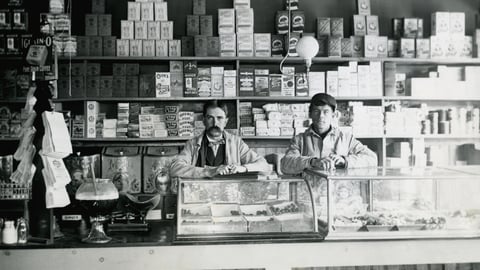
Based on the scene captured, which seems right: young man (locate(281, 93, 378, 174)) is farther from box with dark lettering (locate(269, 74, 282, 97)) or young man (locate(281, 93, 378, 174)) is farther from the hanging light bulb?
box with dark lettering (locate(269, 74, 282, 97))

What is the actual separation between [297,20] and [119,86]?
6.82 ft

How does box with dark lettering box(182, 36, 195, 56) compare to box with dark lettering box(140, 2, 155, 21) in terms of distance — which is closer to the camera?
box with dark lettering box(140, 2, 155, 21)

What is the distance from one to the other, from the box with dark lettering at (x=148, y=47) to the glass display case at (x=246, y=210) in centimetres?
298

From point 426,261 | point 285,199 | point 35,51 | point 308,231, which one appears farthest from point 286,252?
point 35,51

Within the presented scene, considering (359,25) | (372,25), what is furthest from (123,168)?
(372,25)

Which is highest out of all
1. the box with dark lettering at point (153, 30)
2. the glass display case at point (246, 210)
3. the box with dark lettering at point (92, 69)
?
the box with dark lettering at point (153, 30)

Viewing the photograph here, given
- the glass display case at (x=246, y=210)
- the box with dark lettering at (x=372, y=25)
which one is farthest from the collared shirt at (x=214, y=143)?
the box with dark lettering at (x=372, y=25)

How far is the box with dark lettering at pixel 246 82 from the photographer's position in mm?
5734

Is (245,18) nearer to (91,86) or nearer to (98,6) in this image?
(98,6)

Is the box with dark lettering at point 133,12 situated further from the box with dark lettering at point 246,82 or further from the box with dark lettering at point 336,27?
the box with dark lettering at point 336,27

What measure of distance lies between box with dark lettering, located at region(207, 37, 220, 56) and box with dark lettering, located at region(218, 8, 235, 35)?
10 centimetres

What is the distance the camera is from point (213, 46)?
5746mm

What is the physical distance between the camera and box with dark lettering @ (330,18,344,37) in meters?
5.91

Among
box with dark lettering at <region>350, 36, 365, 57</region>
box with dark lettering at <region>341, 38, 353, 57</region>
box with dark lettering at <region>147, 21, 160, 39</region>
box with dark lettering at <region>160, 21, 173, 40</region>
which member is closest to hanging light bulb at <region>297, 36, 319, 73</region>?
box with dark lettering at <region>341, 38, 353, 57</region>
